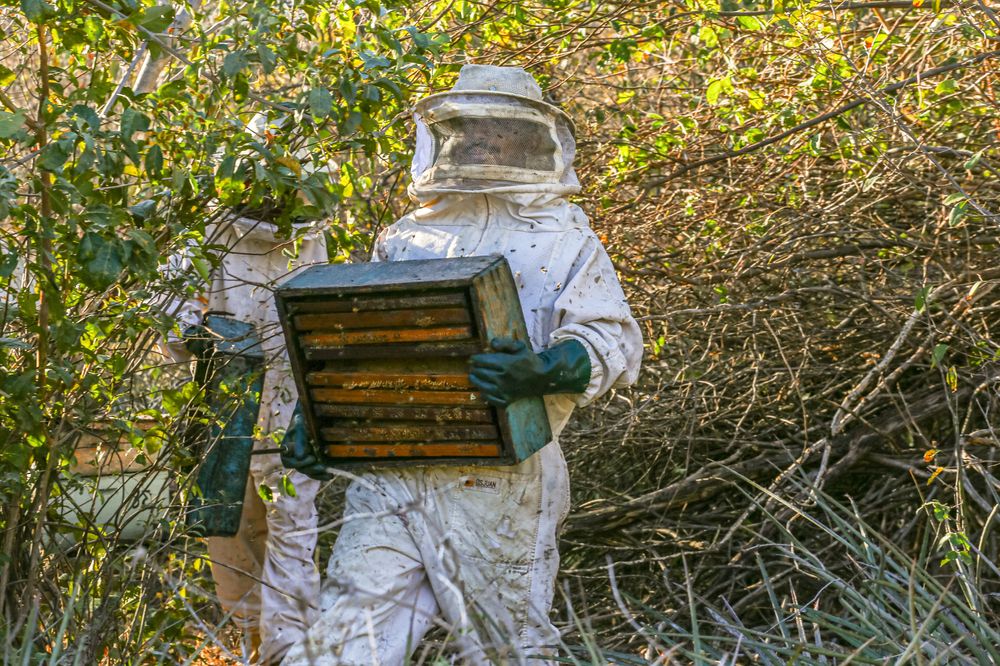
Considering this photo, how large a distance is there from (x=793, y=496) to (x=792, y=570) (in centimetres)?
28

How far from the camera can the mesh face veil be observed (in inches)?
128

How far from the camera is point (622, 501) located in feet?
18.2

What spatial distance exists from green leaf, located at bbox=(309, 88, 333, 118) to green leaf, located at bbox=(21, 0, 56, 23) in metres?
0.74

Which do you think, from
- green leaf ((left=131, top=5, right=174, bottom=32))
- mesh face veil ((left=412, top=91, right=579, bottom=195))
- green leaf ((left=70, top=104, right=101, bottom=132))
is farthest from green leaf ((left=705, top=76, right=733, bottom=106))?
green leaf ((left=70, top=104, right=101, bottom=132))

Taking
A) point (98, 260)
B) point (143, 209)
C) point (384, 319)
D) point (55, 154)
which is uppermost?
point (55, 154)

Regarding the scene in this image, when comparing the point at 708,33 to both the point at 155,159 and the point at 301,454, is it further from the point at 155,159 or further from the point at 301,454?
the point at 301,454

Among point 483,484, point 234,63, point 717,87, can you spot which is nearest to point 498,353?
point 483,484

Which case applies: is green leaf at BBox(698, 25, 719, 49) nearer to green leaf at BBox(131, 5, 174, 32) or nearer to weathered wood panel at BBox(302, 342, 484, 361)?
green leaf at BBox(131, 5, 174, 32)

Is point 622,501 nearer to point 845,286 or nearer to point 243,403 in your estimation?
point 845,286

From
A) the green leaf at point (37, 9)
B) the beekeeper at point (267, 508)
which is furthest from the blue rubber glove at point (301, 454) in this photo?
the beekeeper at point (267, 508)

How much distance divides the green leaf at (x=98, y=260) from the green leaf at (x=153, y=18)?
0.60 metres

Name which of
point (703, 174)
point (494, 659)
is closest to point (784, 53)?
point (703, 174)

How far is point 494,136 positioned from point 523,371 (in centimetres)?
71

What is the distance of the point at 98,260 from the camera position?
3.24 m
